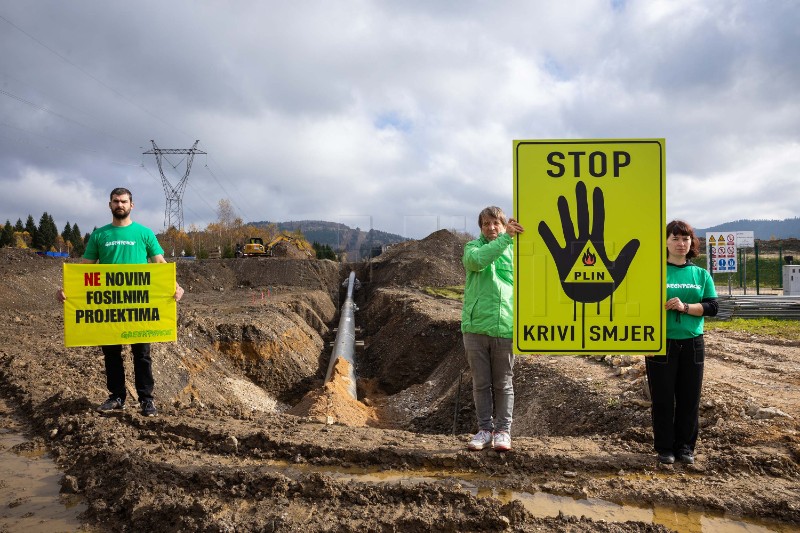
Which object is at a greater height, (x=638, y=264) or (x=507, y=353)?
(x=638, y=264)

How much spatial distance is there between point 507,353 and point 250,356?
27.9 ft

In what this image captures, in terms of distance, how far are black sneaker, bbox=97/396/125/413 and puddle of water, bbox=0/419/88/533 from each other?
65cm

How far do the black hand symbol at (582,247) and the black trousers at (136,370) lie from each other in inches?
150

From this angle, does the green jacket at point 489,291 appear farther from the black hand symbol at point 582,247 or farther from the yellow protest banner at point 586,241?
the black hand symbol at point 582,247

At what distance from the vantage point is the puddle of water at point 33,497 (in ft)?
10.2

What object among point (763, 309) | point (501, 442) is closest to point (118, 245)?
point (501, 442)

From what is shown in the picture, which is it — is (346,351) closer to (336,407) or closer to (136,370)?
(336,407)

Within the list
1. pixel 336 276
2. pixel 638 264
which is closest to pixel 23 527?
pixel 638 264

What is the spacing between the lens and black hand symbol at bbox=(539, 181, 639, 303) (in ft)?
12.2

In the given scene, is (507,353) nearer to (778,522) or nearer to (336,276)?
(778,522)

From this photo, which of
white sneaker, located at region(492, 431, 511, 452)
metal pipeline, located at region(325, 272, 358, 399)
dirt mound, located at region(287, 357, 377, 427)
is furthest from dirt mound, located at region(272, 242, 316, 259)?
white sneaker, located at region(492, 431, 511, 452)

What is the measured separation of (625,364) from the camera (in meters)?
7.07

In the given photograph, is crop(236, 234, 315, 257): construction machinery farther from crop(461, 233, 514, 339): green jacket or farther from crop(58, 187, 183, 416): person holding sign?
crop(461, 233, 514, 339): green jacket

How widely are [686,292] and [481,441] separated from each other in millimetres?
1888
